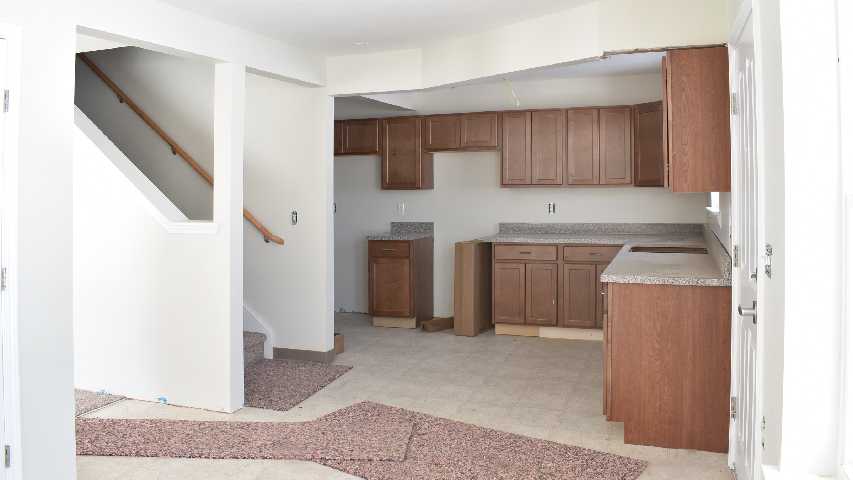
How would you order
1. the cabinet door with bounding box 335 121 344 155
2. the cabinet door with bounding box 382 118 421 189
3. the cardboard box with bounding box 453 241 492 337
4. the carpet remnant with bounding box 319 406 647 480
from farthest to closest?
the cabinet door with bounding box 335 121 344 155 < the cabinet door with bounding box 382 118 421 189 < the cardboard box with bounding box 453 241 492 337 < the carpet remnant with bounding box 319 406 647 480

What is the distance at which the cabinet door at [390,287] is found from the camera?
700 centimetres

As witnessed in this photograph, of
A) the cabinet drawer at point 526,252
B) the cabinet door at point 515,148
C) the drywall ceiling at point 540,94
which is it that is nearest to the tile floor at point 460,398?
the cabinet drawer at point 526,252

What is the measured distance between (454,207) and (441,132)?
81cm

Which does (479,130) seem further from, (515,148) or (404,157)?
(404,157)

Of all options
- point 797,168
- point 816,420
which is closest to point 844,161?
point 797,168

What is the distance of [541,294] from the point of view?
6.55 m

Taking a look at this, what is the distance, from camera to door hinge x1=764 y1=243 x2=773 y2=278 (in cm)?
211

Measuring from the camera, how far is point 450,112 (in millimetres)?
7168

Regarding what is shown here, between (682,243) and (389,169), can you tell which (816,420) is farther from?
(389,169)

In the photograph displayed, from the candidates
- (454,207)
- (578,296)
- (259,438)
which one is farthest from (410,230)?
(259,438)

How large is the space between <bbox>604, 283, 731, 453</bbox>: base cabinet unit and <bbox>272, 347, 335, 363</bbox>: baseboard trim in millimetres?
2527

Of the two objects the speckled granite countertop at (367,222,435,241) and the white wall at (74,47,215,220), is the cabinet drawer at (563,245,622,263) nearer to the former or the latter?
the speckled granite countertop at (367,222,435,241)

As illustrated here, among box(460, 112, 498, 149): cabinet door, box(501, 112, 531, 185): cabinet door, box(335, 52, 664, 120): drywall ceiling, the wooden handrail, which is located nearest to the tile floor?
the wooden handrail

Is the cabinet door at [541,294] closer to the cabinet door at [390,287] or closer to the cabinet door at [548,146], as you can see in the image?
the cabinet door at [548,146]
